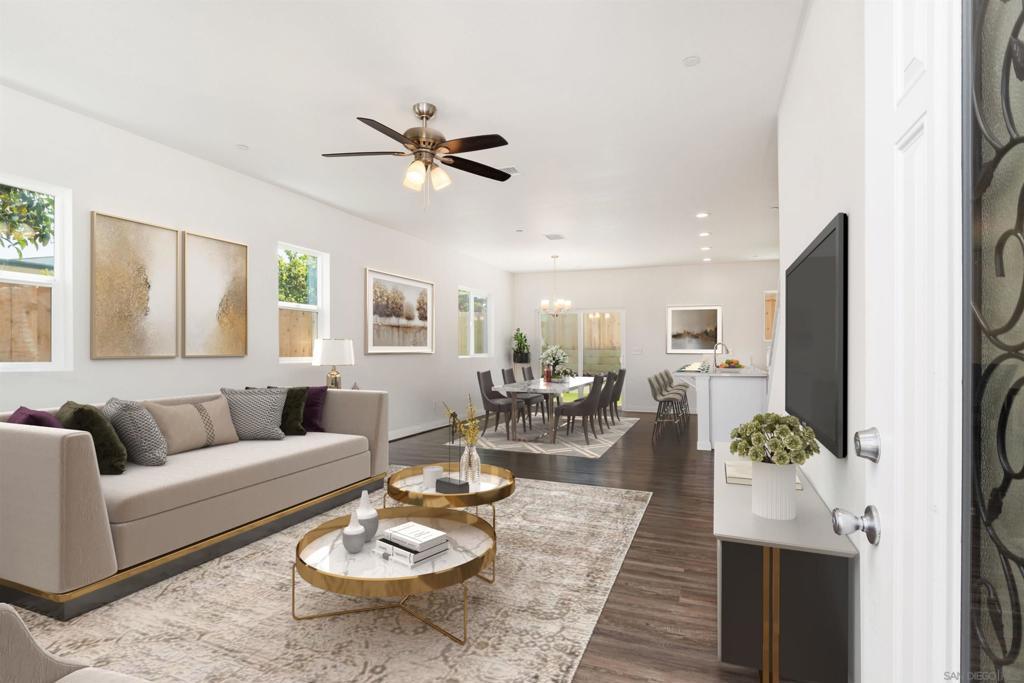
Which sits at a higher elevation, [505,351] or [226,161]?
[226,161]

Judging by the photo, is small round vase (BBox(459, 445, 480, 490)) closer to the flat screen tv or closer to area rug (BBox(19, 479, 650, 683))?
area rug (BBox(19, 479, 650, 683))

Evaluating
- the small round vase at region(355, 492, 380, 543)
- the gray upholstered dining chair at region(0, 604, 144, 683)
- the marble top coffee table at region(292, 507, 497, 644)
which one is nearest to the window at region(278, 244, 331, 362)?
the marble top coffee table at region(292, 507, 497, 644)

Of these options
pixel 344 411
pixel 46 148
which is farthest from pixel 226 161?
pixel 344 411

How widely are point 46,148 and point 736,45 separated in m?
4.38

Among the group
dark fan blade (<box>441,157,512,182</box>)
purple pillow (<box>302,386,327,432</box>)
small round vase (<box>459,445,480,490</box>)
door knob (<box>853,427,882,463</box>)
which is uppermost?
dark fan blade (<box>441,157,512,182</box>)

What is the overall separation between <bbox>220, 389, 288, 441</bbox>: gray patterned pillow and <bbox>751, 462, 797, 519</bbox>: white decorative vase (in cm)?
347

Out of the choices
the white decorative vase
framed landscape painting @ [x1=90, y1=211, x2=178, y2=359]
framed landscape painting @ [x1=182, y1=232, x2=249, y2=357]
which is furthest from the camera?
framed landscape painting @ [x1=182, y1=232, x2=249, y2=357]

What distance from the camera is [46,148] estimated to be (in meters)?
3.51

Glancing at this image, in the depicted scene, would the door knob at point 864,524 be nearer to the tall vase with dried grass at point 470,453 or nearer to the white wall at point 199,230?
the tall vase with dried grass at point 470,453

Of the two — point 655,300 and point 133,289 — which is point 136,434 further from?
point 655,300

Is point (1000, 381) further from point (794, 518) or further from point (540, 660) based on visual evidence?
point (540, 660)

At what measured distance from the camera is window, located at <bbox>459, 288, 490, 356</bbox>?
9.30 meters

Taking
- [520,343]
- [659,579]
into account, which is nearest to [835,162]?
[659,579]

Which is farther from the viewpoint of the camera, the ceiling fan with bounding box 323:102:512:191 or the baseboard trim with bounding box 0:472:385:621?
the ceiling fan with bounding box 323:102:512:191
